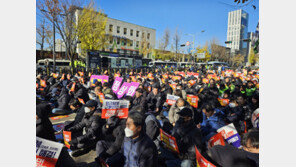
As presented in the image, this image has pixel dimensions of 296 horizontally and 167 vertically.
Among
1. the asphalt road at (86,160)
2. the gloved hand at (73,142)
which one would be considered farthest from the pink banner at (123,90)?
the gloved hand at (73,142)

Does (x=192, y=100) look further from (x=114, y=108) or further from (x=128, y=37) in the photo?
(x=128, y=37)

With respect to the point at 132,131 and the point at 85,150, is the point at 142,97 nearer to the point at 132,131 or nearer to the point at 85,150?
the point at 85,150

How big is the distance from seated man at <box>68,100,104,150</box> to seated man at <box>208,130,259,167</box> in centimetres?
274

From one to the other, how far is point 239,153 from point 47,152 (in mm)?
2305

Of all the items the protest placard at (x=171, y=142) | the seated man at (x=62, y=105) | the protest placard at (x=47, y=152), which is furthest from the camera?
the seated man at (x=62, y=105)

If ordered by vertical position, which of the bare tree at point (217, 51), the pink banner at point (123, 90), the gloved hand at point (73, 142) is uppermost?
the bare tree at point (217, 51)

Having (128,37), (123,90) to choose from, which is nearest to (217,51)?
(128,37)

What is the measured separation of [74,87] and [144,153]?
653 cm

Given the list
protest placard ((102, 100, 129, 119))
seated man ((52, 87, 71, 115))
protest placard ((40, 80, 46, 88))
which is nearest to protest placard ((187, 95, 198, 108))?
protest placard ((102, 100, 129, 119))

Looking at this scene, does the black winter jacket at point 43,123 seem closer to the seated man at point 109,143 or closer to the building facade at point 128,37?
the seated man at point 109,143

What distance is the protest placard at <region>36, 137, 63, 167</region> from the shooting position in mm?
2238

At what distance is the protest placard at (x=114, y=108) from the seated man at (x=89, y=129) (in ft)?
0.63

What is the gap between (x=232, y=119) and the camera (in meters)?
4.97

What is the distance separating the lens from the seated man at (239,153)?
1.86 meters
